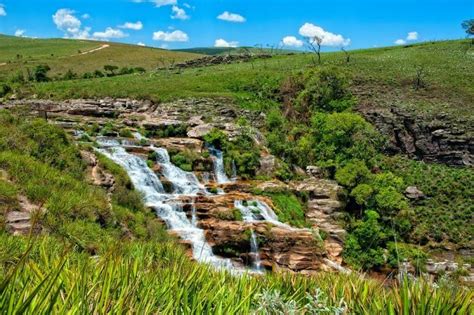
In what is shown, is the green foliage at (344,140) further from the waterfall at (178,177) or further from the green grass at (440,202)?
the waterfall at (178,177)

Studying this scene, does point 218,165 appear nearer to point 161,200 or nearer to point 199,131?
point 199,131

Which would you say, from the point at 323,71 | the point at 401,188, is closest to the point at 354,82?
the point at 323,71

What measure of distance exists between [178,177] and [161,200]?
168 inches

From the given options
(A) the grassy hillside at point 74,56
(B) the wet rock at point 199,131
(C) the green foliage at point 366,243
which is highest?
(A) the grassy hillside at point 74,56

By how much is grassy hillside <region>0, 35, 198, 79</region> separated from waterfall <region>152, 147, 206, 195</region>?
204 feet

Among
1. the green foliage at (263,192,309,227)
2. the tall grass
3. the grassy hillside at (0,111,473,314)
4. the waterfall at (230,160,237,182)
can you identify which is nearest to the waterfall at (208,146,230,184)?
the waterfall at (230,160,237,182)

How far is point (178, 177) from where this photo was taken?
3083cm

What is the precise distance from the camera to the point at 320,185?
34031mm

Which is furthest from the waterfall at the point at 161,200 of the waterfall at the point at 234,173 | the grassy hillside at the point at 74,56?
the grassy hillside at the point at 74,56

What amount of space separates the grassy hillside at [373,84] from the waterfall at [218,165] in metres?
18.3

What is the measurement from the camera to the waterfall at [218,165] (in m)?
34.0

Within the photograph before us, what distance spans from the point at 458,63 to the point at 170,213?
6293 cm

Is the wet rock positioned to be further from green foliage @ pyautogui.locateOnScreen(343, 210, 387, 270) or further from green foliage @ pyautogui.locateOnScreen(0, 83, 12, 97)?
green foliage @ pyautogui.locateOnScreen(0, 83, 12, 97)

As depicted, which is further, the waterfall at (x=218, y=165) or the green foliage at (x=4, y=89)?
the green foliage at (x=4, y=89)
